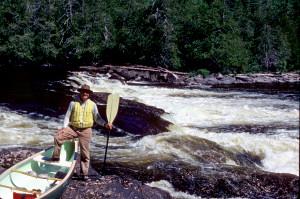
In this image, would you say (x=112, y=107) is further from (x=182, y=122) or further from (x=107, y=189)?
(x=182, y=122)

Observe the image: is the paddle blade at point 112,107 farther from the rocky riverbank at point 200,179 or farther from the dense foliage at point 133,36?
the dense foliage at point 133,36

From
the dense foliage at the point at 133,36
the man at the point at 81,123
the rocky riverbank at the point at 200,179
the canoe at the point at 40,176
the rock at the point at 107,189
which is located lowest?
the rocky riverbank at the point at 200,179

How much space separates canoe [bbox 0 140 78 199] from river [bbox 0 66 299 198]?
1.54 meters

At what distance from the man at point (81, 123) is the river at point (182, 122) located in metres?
1.57

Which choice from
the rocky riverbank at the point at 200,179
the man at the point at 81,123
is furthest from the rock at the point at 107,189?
the man at the point at 81,123

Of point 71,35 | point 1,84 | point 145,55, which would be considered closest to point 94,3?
point 71,35

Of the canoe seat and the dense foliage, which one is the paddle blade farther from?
the dense foliage

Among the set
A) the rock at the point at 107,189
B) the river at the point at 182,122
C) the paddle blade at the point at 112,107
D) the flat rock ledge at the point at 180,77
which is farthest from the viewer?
the flat rock ledge at the point at 180,77

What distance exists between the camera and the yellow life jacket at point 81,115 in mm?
4352

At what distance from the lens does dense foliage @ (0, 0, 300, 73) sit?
68.0 feet

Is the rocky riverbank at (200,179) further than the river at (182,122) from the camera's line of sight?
No

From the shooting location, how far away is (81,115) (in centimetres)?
435

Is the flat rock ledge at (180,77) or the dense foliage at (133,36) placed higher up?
the dense foliage at (133,36)

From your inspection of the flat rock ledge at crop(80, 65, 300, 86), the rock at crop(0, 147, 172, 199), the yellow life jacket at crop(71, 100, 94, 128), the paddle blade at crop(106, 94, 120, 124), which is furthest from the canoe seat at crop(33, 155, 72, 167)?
the flat rock ledge at crop(80, 65, 300, 86)
